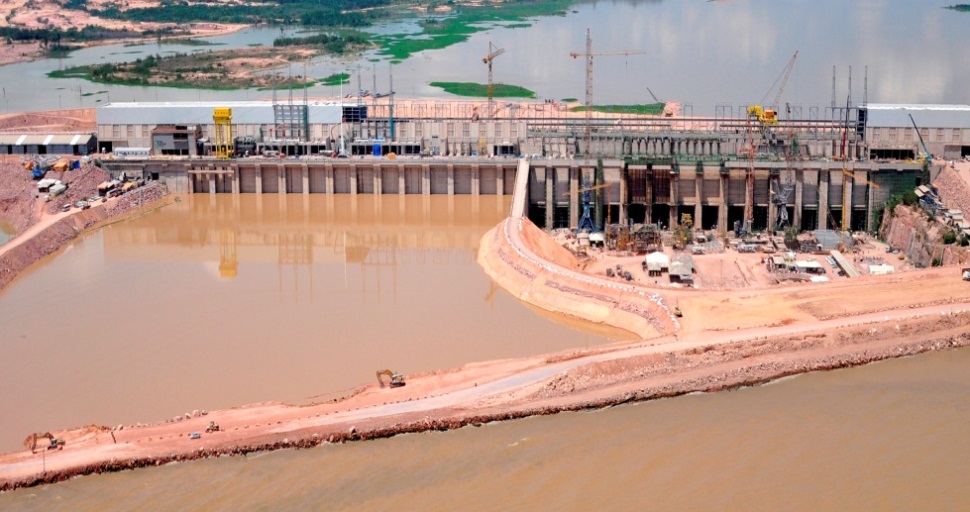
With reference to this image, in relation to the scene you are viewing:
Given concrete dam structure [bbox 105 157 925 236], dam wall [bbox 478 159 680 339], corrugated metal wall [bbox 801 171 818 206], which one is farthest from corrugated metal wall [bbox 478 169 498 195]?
corrugated metal wall [bbox 801 171 818 206]

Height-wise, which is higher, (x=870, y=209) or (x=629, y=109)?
(x=629, y=109)

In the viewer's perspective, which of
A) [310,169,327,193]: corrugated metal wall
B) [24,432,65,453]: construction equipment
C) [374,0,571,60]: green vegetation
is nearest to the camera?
[24,432,65,453]: construction equipment

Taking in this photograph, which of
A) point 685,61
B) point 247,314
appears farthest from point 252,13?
point 247,314

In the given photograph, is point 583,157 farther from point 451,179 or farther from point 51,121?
point 51,121

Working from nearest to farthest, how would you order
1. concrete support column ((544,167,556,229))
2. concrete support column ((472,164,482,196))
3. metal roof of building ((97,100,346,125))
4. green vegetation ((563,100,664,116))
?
concrete support column ((544,167,556,229)), concrete support column ((472,164,482,196)), metal roof of building ((97,100,346,125)), green vegetation ((563,100,664,116))

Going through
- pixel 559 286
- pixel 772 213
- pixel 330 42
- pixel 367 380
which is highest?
pixel 330 42

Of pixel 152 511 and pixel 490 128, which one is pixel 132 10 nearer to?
pixel 490 128

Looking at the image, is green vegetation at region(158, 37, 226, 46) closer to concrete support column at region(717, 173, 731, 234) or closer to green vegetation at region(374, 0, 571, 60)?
green vegetation at region(374, 0, 571, 60)
